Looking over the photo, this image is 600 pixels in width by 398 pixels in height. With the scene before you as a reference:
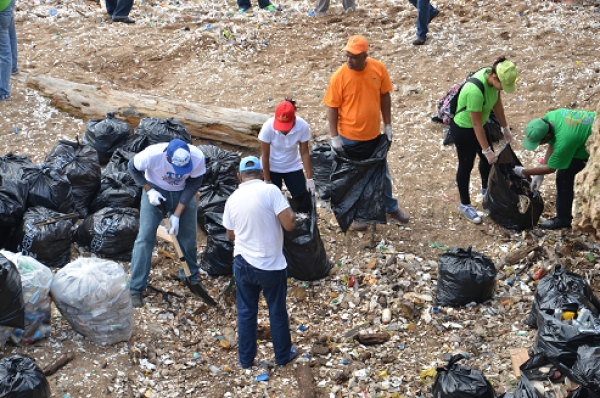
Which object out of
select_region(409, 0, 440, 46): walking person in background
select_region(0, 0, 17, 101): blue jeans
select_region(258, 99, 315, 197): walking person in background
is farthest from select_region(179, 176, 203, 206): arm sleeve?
select_region(409, 0, 440, 46): walking person in background

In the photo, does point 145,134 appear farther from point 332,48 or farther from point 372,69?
point 332,48

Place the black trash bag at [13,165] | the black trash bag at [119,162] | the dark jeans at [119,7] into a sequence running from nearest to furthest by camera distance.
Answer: the black trash bag at [13,165]
the black trash bag at [119,162]
the dark jeans at [119,7]

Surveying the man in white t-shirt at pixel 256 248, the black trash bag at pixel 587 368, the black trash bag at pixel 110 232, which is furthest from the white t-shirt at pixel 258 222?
the black trash bag at pixel 587 368

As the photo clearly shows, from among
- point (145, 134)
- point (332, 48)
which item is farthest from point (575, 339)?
point (332, 48)

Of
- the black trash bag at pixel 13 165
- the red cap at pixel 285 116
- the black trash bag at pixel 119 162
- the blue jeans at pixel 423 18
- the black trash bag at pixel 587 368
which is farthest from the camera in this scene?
the blue jeans at pixel 423 18

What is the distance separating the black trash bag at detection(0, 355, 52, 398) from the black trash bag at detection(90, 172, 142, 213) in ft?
8.13

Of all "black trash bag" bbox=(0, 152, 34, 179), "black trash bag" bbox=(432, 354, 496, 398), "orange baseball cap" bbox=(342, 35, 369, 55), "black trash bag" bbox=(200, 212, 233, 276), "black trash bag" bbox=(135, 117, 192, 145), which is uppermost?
"orange baseball cap" bbox=(342, 35, 369, 55)

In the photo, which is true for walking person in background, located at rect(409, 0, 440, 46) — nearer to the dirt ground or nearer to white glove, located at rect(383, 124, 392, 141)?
the dirt ground

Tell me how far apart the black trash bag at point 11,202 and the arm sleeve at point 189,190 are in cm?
147

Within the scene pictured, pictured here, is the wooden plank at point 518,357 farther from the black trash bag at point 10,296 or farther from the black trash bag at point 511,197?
the black trash bag at point 10,296

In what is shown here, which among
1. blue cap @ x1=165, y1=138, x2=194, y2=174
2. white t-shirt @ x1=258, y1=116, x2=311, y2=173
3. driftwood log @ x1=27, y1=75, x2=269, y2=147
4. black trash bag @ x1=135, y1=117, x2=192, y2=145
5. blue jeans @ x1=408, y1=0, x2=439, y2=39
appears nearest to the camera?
blue cap @ x1=165, y1=138, x2=194, y2=174

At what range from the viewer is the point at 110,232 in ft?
17.3

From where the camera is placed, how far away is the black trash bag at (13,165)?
5492 mm

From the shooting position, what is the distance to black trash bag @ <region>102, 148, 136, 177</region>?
6.20m
